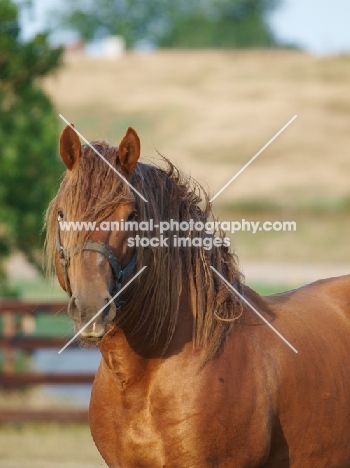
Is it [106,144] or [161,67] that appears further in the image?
[161,67]

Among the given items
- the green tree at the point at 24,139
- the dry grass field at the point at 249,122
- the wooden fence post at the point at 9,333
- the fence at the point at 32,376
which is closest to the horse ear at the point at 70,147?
the fence at the point at 32,376

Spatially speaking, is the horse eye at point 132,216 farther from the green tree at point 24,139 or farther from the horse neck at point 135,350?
the green tree at point 24,139

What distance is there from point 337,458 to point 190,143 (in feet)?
138

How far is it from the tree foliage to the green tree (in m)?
56.7

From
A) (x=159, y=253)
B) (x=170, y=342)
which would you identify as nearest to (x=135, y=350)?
(x=170, y=342)

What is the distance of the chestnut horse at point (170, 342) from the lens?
3.05m

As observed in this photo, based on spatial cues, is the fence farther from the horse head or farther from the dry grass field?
the dry grass field

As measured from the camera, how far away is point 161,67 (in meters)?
57.6

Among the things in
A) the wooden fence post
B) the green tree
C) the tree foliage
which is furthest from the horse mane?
the tree foliage

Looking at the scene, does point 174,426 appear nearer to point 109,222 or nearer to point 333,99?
point 109,222

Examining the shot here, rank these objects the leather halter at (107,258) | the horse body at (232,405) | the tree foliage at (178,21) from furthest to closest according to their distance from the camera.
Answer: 1. the tree foliage at (178,21)
2. the horse body at (232,405)
3. the leather halter at (107,258)

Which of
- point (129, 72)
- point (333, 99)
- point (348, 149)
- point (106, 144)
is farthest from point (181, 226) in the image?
point (129, 72)

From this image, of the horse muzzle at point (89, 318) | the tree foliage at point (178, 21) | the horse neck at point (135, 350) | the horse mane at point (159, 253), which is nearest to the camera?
the horse muzzle at point (89, 318)

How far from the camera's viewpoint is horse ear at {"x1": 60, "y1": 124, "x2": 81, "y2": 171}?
3.16 metres
